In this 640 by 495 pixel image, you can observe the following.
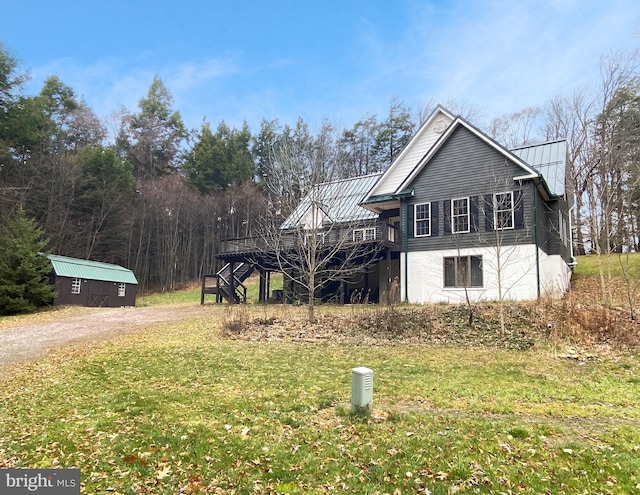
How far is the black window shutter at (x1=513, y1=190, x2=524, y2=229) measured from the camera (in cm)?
1602

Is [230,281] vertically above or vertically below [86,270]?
below

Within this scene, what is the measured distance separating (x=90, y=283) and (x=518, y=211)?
24514mm

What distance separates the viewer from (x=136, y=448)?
15.0 ft

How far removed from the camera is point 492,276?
1623 centimetres

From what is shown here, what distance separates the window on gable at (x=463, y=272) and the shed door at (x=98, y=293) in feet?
70.2

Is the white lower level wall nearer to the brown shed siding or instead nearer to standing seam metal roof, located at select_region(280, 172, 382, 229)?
standing seam metal roof, located at select_region(280, 172, 382, 229)

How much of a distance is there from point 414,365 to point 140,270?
35290 mm

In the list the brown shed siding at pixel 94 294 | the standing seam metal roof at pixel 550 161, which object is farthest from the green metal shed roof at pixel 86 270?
the standing seam metal roof at pixel 550 161

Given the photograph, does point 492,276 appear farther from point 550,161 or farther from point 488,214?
point 550,161

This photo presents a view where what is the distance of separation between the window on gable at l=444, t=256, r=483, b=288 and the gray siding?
62 centimetres

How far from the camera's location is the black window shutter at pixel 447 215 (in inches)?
691

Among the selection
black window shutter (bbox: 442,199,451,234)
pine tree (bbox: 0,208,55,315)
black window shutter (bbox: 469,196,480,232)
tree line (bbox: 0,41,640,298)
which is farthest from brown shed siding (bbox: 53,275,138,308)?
black window shutter (bbox: 469,196,480,232)

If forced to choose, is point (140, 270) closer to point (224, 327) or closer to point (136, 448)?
point (224, 327)

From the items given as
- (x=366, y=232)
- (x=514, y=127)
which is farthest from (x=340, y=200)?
(x=514, y=127)
